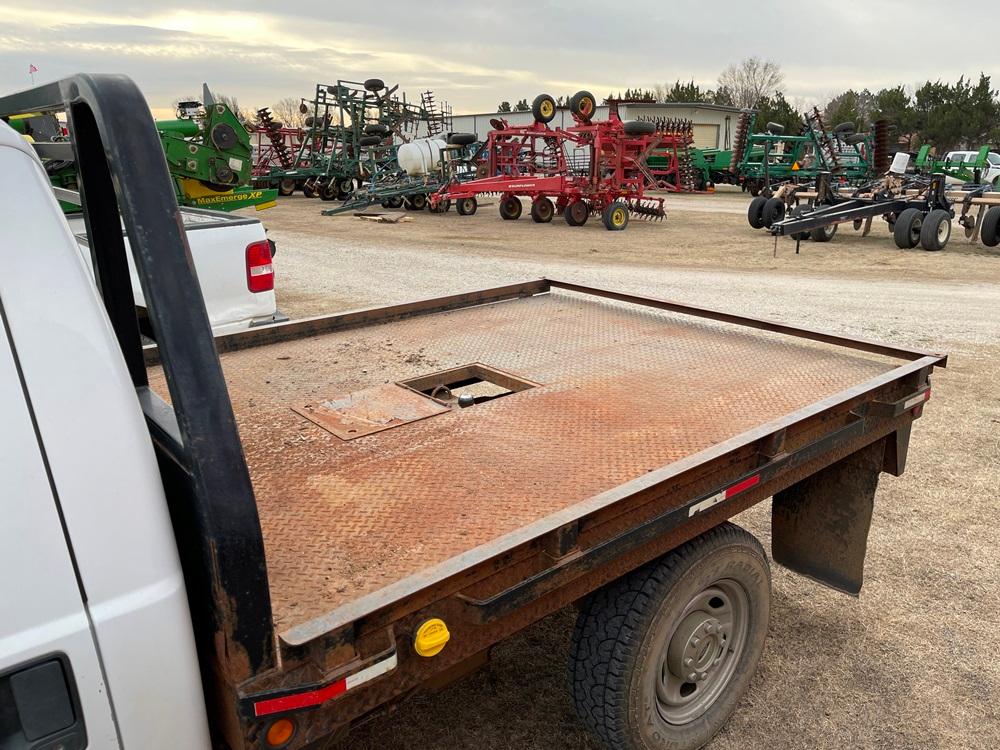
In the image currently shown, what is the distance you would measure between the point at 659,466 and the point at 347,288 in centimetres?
962

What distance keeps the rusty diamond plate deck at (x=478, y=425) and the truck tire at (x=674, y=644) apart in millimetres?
377

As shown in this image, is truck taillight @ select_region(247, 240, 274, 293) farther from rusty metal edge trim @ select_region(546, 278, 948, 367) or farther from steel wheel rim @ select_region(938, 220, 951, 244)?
steel wheel rim @ select_region(938, 220, 951, 244)

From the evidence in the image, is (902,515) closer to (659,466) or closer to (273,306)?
(659,466)

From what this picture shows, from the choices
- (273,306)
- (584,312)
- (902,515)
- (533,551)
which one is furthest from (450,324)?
(902,515)

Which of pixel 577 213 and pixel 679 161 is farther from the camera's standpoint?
pixel 679 161

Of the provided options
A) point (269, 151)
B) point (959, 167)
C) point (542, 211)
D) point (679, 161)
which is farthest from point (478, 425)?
point (679, 161)

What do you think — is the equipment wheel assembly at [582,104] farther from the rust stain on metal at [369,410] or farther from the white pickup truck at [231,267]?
the rust stain on metal at [369,410]

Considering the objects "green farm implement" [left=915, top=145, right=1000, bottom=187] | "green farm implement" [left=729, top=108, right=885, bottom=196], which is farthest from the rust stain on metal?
"green farm implement" [left=915, top=145, right=1000, bottom=187]

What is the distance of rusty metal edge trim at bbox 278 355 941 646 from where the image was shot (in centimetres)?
157

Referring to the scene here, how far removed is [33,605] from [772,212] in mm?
18565

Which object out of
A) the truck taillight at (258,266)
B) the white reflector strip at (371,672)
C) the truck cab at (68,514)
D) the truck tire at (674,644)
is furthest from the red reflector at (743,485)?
the truck taillight at (258,266)

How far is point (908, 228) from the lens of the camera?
14.9 metres

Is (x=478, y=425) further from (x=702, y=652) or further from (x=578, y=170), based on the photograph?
(x=578, y=170)

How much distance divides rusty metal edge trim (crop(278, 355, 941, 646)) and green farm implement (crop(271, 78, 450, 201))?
76.3 ft
